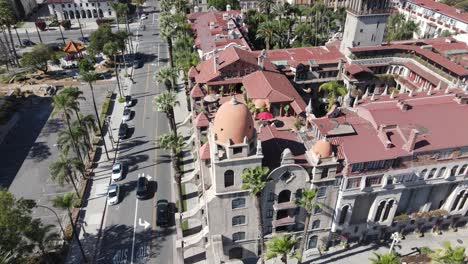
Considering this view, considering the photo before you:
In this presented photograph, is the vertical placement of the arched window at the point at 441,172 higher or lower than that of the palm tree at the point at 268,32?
lower

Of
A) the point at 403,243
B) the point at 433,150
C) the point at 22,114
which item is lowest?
the point at 403,243

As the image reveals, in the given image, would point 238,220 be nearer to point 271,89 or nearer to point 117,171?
point 271,89

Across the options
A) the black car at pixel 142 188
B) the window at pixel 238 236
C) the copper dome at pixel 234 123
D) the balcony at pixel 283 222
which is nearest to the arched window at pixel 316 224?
the balcony at pixel 283 222

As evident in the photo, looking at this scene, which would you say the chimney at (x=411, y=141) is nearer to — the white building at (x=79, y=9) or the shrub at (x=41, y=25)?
the white building at (x=79, y=9)

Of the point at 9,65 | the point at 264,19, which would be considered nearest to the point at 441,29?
the point at 264,19

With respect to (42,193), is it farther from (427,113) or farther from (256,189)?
(427,113)
